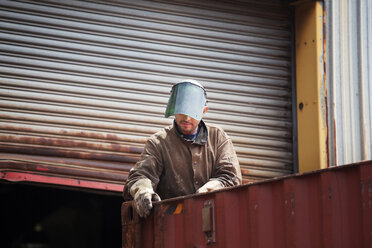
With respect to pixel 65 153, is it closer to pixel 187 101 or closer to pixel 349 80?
pixel 187 101

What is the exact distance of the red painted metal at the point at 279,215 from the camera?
10.7 ft

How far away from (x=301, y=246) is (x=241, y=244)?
60cm

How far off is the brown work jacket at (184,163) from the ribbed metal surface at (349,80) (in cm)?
273

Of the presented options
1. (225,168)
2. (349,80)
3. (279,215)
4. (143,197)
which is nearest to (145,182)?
(143,197)

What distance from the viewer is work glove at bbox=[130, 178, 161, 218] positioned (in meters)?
4.84

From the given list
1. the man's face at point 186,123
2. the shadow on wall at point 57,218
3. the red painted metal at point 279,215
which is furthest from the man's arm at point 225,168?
the shadow on wall at point 57,218

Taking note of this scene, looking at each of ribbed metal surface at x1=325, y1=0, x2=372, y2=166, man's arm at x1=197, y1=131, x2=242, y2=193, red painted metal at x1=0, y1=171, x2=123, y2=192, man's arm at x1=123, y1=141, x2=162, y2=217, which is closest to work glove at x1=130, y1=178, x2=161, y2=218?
man's arm at x1=123, y1=141, x2=162, y2=217

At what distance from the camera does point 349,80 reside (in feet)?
25.7

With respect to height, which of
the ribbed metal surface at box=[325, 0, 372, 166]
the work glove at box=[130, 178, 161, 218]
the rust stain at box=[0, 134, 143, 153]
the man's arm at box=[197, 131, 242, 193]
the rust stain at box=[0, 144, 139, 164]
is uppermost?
the ribbed metal surface at box=[325, 0, 372, 166]

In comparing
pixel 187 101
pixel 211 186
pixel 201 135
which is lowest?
pixel 211 186

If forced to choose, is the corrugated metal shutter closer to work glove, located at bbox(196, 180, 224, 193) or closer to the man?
the man

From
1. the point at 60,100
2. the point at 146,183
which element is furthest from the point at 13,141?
the point at 146,183

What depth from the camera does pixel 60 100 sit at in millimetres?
7367

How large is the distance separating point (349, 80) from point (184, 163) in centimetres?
333
